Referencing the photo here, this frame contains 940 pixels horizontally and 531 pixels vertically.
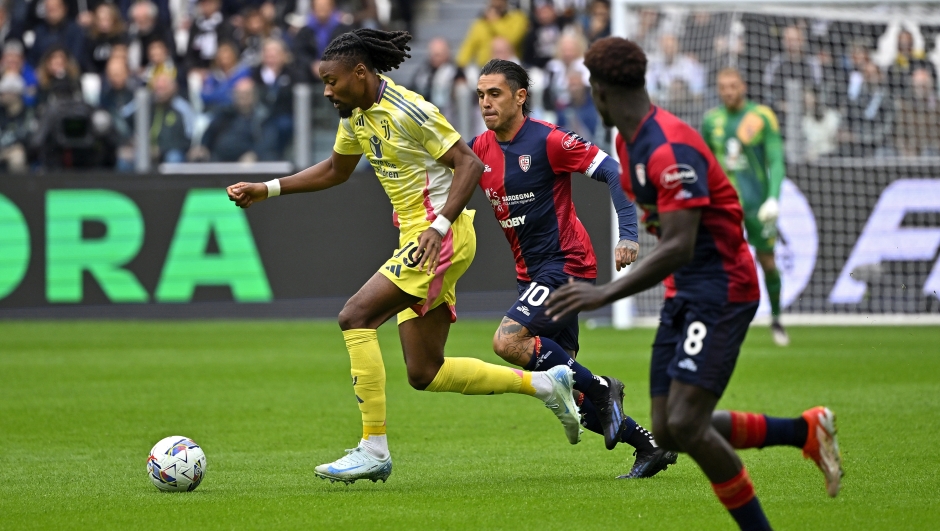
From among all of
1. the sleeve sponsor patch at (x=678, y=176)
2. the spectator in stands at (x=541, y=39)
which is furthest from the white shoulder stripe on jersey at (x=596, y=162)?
the spectator in stands at (x=541, y=39)

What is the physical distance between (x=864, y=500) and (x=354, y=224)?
11.0 meters

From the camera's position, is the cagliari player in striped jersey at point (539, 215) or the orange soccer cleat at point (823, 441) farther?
the cagliari player in striped jersey at point (539, 215)

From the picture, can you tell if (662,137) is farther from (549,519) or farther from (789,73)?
(789,73)

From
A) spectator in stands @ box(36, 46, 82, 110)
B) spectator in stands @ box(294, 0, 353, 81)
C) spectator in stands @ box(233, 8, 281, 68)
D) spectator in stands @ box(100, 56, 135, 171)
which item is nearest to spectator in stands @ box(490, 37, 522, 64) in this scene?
spectator in stands @ box(294, 0, 353, 81)

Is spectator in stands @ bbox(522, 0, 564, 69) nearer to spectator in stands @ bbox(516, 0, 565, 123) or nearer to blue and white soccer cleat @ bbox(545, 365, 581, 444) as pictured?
spectator in stands @ bbox(516, 0, 565, 123)

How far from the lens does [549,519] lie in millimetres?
5520

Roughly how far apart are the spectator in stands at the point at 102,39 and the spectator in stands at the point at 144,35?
24cm

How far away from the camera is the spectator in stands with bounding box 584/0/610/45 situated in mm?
17984

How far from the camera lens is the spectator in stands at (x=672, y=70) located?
16.1 meters

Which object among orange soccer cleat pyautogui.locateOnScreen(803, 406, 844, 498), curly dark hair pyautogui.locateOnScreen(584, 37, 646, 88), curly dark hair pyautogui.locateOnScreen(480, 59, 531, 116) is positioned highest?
curly dark hair pyautogui.locateOnScreen(584, 37, 646, 88)

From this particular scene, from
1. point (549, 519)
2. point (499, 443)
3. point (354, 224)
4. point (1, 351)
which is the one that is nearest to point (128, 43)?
point (354, 224)

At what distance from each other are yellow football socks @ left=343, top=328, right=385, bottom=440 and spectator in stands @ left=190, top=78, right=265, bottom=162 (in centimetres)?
1045

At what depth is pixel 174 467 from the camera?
628 cm

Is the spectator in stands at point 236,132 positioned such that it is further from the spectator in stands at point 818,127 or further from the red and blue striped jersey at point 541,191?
the red and blue striped jersey at point 541,191
